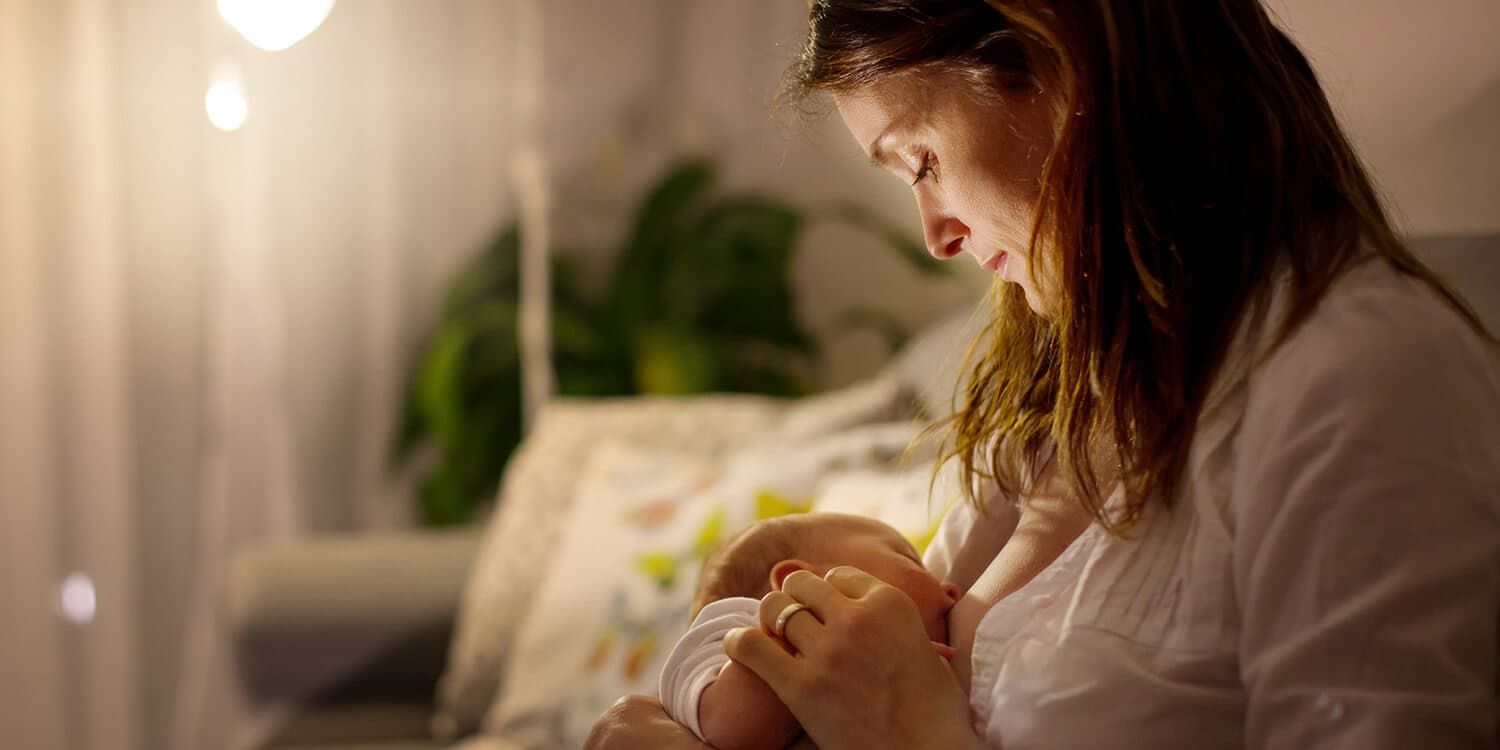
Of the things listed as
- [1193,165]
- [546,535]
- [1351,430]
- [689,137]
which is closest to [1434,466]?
[1351,430]

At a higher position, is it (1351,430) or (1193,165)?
(1193,165)

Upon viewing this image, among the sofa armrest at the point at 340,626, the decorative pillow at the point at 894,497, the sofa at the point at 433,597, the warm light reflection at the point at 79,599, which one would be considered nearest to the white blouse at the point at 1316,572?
the decorative pillow at the point at 894,497

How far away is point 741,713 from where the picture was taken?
941 mm

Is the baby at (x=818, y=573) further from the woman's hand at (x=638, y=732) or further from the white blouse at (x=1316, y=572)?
the white blouse at (x=1316, y=572)

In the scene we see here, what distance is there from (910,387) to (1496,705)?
125 centimetres

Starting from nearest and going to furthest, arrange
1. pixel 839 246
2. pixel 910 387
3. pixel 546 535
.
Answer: pixel 910 387, pixel 546 535, pixel 839 246

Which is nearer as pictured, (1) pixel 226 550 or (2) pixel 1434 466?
(2) pixel 1434 466

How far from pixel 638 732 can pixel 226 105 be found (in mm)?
2540

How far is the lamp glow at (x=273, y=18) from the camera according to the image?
286 cm

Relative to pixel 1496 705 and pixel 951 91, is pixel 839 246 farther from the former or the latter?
pixel 1496 705

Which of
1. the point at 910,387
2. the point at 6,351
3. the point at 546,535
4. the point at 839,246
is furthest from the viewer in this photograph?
the point at 839,246

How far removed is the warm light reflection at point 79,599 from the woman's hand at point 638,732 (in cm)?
241

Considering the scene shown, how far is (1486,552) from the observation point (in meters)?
0.67

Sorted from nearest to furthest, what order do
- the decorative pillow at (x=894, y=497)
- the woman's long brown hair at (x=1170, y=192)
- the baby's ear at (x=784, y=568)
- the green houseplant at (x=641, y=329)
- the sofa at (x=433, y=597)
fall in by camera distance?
the woman's long brown hair at (x=1170, y=192)
the baby's ear at (x=784, y=568)
the decorative pillow at (x=894, y=497)
the sofa at (x=433, y=597)
the green houseplant at (x=641, y=329)
